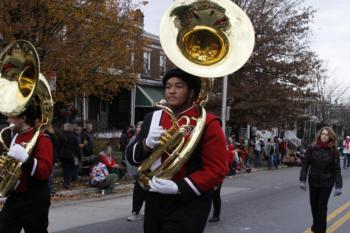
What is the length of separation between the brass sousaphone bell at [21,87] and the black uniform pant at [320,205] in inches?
169

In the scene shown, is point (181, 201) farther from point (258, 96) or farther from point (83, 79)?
point (258, 96)

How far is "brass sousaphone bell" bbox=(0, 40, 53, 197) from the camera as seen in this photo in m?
4.21

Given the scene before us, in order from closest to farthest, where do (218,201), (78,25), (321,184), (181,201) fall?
1. (181,201)
2. (321,184)
3. (218,201)
4. (78,25)

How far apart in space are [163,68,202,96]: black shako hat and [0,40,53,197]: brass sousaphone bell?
1.18 m

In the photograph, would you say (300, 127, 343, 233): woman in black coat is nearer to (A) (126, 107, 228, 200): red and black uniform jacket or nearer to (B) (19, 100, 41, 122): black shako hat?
(A) (126, 107, 228, 200): red and black uniform jacket

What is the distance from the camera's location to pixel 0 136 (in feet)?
15.1

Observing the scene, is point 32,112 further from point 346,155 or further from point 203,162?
point 346,155

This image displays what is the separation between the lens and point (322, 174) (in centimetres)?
723

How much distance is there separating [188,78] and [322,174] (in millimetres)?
4179

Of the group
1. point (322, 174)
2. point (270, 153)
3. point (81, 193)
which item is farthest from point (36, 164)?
point (270, 153)

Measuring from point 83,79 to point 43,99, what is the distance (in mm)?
9895

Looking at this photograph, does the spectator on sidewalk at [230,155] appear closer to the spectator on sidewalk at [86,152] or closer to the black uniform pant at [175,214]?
the black uniform pant at [175,214]

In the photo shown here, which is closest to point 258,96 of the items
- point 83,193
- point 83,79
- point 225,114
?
point 225,114

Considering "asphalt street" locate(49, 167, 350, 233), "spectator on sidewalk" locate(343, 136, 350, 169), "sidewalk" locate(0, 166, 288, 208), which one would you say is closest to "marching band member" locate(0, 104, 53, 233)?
"asphalt street" locate(49, 167, 350, 233)
